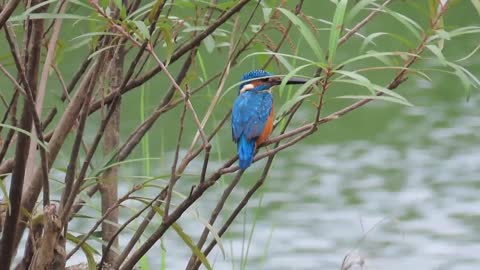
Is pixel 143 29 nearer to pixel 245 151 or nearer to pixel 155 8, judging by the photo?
pixel 155 8

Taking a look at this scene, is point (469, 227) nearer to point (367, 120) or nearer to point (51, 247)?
point (367, 120)

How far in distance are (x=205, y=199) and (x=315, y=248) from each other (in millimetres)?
475

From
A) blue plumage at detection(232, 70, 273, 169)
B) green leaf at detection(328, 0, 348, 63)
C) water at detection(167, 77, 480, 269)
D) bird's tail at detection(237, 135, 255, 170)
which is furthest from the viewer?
water at detection(167, 77, 480, 269)

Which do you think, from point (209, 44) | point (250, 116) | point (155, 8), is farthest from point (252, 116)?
point (155, 8)

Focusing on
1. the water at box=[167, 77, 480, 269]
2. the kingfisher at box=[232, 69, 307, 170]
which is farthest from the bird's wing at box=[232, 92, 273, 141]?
the water at box=[167, 77, 480, 269]

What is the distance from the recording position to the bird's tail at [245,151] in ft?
5.00

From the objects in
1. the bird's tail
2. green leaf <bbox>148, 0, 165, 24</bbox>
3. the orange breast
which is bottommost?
the bird's tail

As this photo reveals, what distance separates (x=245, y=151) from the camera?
159 centimetres

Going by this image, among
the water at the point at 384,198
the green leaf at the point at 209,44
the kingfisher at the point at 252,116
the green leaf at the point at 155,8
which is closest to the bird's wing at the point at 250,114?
the kingfisher at the point at 252,116

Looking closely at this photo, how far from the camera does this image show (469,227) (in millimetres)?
4047

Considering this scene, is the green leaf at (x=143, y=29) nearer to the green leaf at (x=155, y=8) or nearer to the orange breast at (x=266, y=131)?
the green leaf at (x=155, y=8)

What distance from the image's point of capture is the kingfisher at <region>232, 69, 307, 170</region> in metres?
1.61

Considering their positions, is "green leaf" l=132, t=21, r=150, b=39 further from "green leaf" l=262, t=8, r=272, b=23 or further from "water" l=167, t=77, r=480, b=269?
"water" l=167, t=77, r=480, b=269

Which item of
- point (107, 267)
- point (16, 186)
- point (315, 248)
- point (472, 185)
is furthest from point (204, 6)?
point (472, 185)
